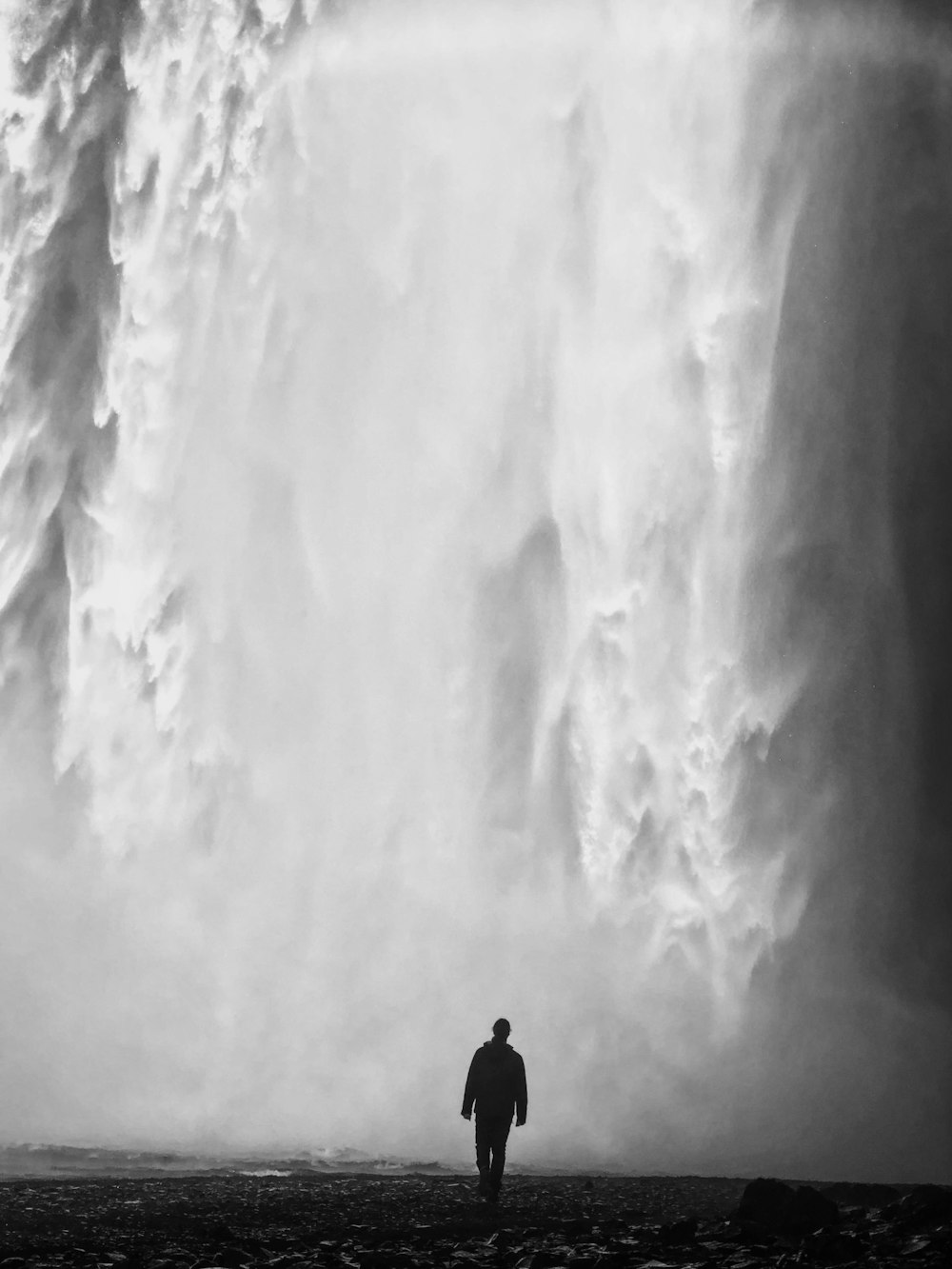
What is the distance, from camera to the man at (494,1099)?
14383mm

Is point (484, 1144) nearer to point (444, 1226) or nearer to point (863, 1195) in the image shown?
point (444, 1226)

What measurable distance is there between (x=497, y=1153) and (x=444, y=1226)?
6.91ft

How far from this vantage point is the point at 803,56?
38812 mm

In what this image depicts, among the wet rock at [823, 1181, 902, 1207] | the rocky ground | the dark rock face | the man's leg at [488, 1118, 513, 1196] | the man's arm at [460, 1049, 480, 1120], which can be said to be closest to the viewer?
the rocky ground

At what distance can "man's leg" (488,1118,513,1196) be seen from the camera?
14.3m

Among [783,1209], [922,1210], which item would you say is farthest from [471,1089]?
[922,1210]

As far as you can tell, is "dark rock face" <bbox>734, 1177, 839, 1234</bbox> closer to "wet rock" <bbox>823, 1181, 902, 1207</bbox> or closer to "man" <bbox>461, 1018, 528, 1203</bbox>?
"wet rock" <bbox>823, 1181, 902, 1207</bbox>

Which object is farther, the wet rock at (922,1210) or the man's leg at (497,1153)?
the man's leg at (497,1153)

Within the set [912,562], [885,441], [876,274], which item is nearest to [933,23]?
[876,274]

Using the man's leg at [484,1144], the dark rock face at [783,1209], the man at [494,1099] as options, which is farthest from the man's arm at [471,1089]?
the dark rock face at [783,1209]

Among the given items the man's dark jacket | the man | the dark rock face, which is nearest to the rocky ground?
the dark rock face

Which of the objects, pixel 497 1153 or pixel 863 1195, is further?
pixel 863 1195

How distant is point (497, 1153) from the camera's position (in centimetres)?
1445

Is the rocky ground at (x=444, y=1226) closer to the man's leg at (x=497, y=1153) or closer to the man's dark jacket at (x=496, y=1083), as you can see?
the man's leg at (x=497, y=1153)
